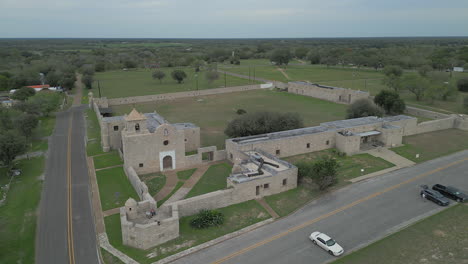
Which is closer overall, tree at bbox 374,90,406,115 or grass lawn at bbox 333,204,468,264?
grass lawn at bbox 333,204,468,264

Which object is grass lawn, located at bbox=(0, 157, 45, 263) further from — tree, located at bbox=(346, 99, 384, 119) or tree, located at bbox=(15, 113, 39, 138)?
tree, located at bbox=(346, 99, 384, 119)

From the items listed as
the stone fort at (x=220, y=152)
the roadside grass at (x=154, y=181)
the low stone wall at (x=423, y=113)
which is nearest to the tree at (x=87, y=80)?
the stone fort at (x=220, y=152)

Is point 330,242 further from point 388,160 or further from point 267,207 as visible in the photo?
point 388,160

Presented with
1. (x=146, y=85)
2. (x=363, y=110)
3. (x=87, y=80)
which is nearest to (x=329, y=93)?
(x=363, y=110)

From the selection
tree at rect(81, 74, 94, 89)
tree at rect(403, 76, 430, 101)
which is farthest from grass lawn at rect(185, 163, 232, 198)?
tree at rect(81, 74, 94, 89)

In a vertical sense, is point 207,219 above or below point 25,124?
below
